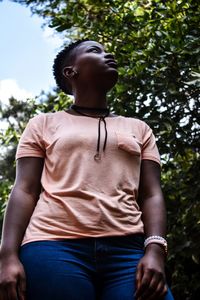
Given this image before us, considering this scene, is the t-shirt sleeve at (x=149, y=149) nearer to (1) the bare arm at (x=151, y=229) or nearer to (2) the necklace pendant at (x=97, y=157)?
(1) the bare arm at (x=151, y=229)

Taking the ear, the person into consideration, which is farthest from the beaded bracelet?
the ear

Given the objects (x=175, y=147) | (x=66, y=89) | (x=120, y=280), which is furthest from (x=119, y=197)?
(x=175, y=147)

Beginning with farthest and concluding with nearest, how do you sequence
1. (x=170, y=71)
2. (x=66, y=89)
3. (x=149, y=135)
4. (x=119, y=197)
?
(x=170, y=71) → (x=66, y=89) → (x=149, y=135) → (x=119, y=197)

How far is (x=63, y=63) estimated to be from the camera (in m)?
1.99

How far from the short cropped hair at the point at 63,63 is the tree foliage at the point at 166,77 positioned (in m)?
1.22

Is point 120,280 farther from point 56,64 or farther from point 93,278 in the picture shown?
point 56,64

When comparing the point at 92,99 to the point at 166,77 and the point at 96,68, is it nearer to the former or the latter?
the point at 96,68

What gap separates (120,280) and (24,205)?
0.39 meters

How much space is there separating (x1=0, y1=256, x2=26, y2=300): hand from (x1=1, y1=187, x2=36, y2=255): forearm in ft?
0.19

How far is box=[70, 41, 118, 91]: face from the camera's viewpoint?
5.84ft

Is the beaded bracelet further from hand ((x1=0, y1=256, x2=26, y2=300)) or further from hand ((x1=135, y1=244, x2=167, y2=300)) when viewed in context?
hand ((x1=0, y1=256, x2=26, y2=300))

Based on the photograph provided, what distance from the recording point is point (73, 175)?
1.54 meters

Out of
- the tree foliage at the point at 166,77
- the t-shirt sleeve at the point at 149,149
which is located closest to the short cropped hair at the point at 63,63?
the t-shirt sleeve at the point at 149,149

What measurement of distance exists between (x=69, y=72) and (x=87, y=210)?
668 mm
